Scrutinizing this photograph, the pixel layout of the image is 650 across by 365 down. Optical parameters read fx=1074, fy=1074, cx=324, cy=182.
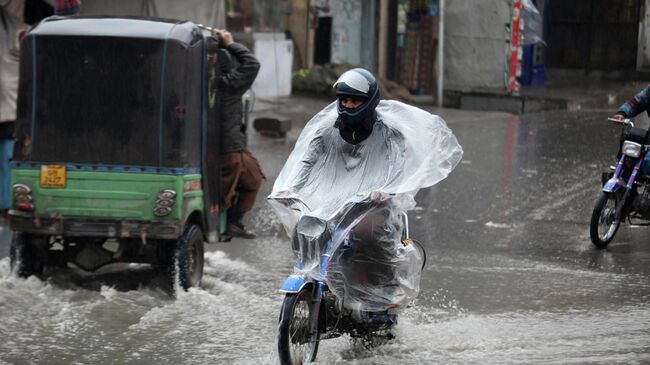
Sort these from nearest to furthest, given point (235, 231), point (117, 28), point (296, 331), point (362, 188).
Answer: point (296, 331) → point (362, 188) → point (117, 28) → point (235, 231)

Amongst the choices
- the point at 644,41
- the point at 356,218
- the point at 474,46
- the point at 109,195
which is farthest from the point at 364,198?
the point at 644,41

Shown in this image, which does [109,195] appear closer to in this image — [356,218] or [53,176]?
[53,176]

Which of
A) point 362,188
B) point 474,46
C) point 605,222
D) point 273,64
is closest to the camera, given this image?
point 362,188

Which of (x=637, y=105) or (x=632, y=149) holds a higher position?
(x=637, y=105)

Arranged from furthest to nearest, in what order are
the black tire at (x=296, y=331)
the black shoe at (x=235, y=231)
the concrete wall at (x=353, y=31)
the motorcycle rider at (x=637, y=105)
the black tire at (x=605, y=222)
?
the concrete wall at (x=353, y=31) → the motorcycle rider at (x=637, y=105) → the black tire at (x=605, y=222) → the black shoe at (x=235, y=231) → the black tire at (x=296, y=331)

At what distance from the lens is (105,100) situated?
760cm

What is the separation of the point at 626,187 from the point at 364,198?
430 cm

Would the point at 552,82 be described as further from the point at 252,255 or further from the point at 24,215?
the point at 24,215

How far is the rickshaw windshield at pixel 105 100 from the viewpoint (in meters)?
7.52

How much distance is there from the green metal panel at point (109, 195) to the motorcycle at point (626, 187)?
3906 mm

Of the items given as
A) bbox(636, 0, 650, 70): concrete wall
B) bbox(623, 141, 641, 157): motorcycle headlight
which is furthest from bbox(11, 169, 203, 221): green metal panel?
bbox(636, 0, 650, 70): concrete wall

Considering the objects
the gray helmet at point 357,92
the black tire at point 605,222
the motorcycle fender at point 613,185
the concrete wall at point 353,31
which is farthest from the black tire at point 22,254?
the concrete wall at point 353,31

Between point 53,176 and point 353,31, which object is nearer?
point 53,176

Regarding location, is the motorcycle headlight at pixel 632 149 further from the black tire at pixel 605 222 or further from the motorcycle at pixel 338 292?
the motorcycle at pixel 338 292
